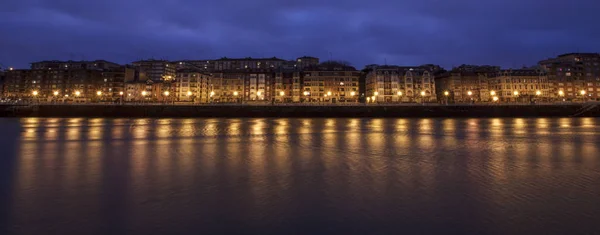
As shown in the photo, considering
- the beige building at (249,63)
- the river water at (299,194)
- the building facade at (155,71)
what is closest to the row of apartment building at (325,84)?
the building facade at (155,71)

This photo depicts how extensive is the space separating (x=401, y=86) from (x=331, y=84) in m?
19.5

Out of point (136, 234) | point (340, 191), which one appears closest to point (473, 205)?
point (340, 191)

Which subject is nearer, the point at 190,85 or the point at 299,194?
the point at 299,194

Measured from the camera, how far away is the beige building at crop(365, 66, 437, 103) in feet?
308

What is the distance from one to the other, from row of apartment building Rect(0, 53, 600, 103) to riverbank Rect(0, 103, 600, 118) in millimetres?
25351

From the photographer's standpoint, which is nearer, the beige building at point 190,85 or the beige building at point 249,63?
the beige building at point 190,85

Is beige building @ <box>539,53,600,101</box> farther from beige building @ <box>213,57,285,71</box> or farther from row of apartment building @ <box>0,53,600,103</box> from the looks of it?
beige building @ <box>213,57,285,71</box>

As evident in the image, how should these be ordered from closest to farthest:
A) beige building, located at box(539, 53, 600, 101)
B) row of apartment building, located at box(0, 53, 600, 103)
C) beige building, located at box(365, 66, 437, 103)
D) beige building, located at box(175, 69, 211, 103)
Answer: beige building, located at box(365, 66, 437, 103) < row of apartment building, located at box(0, 53, 600, 103) < beige building, located at box(175, 69, 211, 103) < beige building, located at box(539, 53, 600, 101)

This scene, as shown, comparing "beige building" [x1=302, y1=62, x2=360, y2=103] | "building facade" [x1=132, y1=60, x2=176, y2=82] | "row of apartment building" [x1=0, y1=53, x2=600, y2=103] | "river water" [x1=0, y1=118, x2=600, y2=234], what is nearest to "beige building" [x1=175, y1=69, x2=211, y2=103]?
"row of apartment building" [x1=0, y1=53, x2=600, y2=103]

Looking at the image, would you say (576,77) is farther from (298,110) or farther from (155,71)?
(155,71)

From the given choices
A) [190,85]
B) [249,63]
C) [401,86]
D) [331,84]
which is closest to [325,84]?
[331,84]

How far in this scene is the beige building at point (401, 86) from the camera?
308ft

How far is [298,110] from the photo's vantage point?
66.1 m

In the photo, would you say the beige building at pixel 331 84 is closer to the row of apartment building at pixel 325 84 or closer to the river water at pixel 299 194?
the row of apartment building at pixel 325 84
